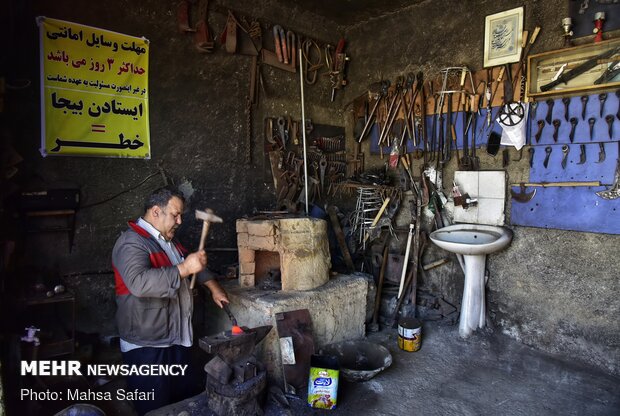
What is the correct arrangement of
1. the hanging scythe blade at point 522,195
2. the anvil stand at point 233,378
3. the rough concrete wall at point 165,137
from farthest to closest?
1. the hanging scythe blade at point 522,195
2. the rough concrete wall at point 165,137
3. the anvil stand at point 233,378

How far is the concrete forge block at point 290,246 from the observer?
3445 millimetres

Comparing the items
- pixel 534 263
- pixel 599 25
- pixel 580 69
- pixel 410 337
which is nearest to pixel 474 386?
pixel 410 337

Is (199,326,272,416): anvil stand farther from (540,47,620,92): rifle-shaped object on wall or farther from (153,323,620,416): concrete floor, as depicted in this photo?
(540,47,620,92): rifle-shaped object on wall

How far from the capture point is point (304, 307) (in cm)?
340

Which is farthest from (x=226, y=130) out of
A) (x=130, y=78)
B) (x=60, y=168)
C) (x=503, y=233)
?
(x=503, y=233)

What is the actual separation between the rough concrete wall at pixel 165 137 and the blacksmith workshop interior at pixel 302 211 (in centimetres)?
2

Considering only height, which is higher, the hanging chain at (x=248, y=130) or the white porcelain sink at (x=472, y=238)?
the hanging chain at (x=248, y=130)

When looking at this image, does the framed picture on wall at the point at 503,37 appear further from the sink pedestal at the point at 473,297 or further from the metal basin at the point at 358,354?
the metal basin at the point at 358,354

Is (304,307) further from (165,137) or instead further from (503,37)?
(503,37)

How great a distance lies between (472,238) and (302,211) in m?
1.85

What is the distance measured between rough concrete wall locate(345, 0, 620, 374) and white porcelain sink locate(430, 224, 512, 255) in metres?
0.24

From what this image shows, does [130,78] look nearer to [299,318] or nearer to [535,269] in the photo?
[299,318]

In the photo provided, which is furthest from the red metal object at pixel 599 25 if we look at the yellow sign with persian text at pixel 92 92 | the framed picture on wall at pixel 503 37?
the yellow sign with persian text at pixel 92 92

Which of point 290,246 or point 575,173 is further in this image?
point 575,173
